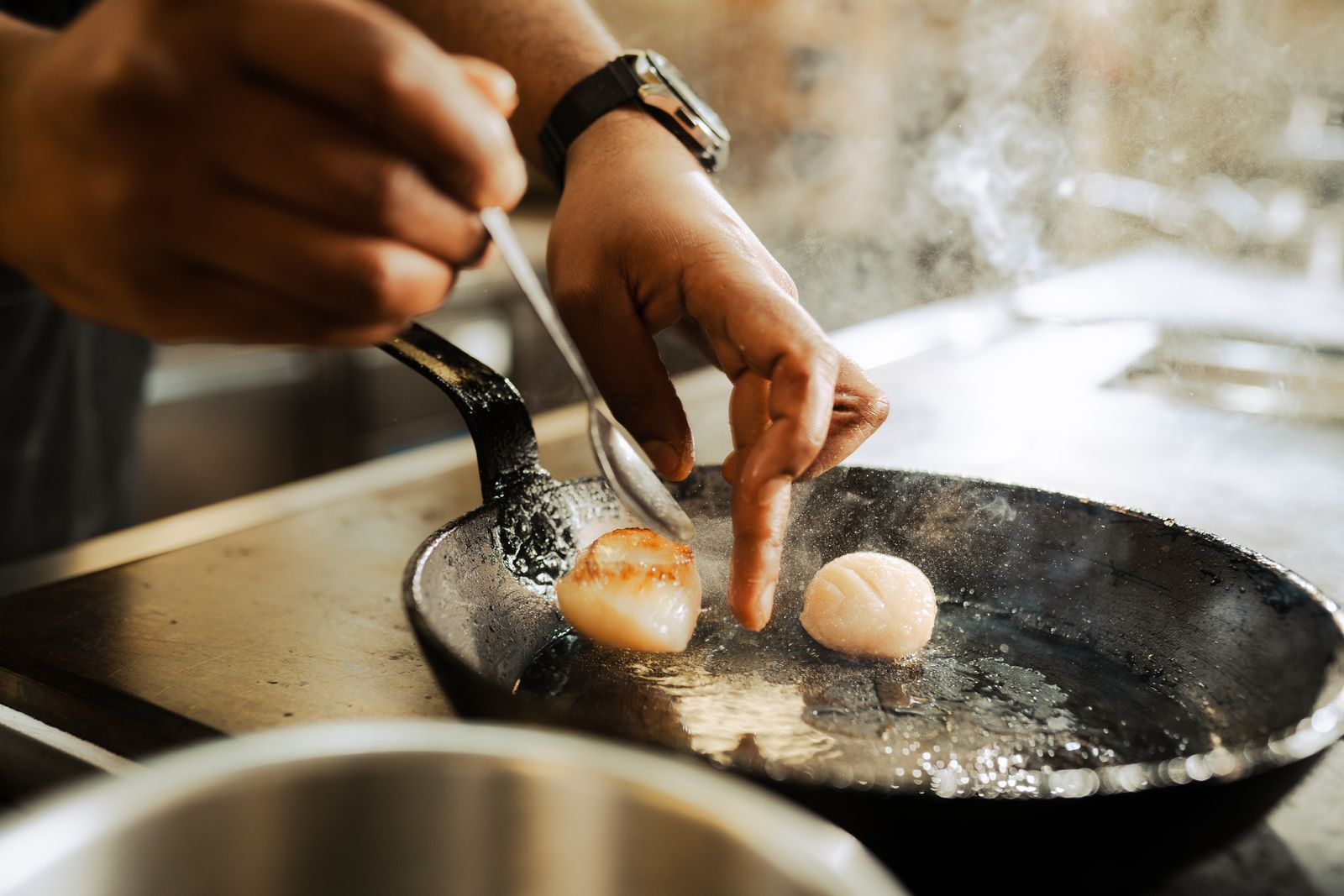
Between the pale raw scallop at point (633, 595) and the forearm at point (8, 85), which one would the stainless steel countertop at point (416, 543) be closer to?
the pale raw scallop at point (633, 595)

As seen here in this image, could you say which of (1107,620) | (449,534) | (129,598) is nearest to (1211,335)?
(1107,620)

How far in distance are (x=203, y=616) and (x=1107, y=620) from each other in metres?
0.99

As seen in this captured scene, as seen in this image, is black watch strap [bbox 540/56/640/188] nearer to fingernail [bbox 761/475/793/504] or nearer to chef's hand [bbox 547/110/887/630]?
chef's hand [bbox 547/110/887/630]

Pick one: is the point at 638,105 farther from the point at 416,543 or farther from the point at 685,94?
the point at 416,543

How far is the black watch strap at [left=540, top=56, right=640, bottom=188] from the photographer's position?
1.35 metres

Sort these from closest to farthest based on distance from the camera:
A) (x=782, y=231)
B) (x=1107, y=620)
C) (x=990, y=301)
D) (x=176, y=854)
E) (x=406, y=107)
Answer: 1. (x=176, y=854)
2. (x=406, y=107)
3. (x=1107, y=620)
4. (x=782, y=231)
5. (x=990, y=301)

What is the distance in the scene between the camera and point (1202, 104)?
185 centimetres

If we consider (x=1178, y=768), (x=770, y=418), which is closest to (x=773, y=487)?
(x=770, y=418)

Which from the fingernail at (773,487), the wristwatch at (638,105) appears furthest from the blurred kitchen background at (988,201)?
the fingernail at (773,487)

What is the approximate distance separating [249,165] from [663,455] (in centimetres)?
67

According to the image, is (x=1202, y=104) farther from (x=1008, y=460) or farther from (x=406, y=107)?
(x=406, y=107)

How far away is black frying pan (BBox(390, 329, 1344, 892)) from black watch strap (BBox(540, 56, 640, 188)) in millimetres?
369

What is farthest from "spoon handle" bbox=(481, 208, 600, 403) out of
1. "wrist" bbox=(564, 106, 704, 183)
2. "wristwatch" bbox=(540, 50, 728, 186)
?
"wristwatch" bbox=(540, 50, 728, 186)

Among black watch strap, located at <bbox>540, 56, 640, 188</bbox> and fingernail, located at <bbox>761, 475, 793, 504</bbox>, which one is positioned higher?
black watch strap, located at <bbox>540, 56, 640, 188</bbox>
